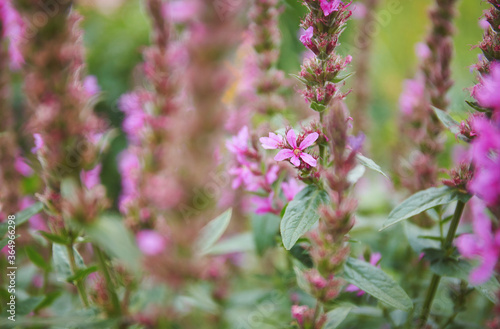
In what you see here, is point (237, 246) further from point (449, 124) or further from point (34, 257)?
point (449, 124)

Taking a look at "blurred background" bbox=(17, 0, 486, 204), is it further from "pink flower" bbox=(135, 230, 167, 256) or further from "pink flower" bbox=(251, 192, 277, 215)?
"pink flower" bbox=(135, 230, 167, 256)

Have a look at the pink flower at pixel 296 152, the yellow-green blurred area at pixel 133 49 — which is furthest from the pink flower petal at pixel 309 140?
the yellow-green blurred area at pixel 133 49

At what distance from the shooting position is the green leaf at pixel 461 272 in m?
0.92

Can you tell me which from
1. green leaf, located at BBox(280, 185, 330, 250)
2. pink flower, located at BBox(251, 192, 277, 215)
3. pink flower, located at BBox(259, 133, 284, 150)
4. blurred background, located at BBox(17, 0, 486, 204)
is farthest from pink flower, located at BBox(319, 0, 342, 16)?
blurred background, located at BBox(17, 0, 486, 204)

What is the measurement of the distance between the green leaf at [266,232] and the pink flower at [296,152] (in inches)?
14.0

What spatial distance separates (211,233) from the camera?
3.59 ft

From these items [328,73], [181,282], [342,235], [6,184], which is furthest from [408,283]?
[6,184]

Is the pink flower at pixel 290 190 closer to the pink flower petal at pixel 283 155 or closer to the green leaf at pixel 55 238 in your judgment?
the pink flower petal at pixel 283 155

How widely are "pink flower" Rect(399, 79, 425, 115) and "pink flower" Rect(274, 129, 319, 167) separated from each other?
1090 mm

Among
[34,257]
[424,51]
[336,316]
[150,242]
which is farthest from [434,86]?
[34,257]

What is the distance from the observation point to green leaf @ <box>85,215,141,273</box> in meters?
0.68

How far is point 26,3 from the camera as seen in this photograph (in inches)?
26.2

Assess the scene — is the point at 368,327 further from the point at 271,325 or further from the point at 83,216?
the point at 83,216

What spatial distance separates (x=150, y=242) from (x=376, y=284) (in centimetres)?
61
